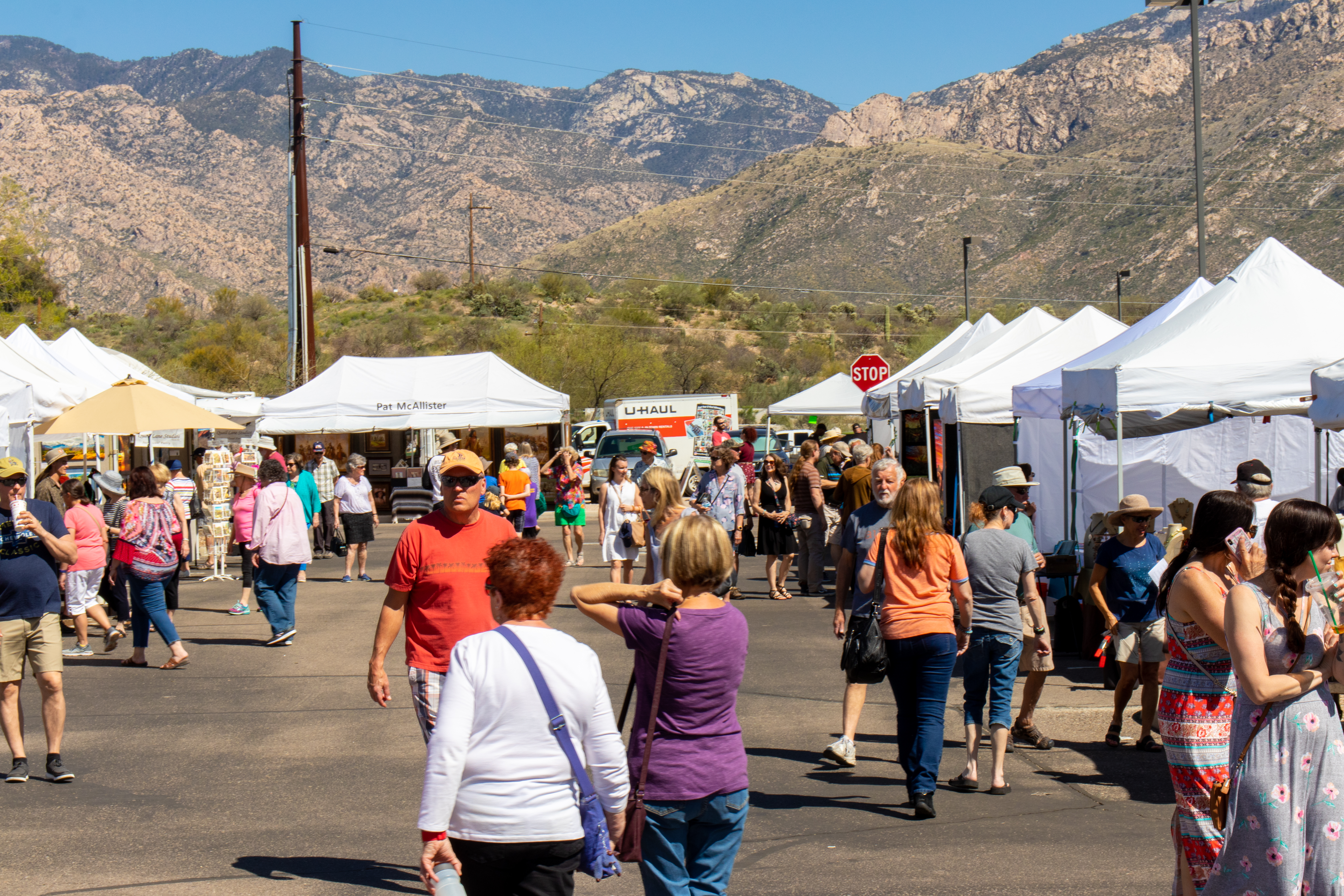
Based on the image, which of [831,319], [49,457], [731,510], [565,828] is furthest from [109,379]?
[831,319]

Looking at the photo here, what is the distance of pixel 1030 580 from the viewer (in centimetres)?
716

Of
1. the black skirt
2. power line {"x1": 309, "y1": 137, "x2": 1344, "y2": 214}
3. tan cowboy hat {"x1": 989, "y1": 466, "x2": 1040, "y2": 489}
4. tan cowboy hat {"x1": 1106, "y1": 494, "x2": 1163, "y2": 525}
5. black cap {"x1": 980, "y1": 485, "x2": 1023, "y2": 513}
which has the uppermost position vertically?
power line {"x1": 309, "y1": 137, "x2": 1344, "y2": 214}

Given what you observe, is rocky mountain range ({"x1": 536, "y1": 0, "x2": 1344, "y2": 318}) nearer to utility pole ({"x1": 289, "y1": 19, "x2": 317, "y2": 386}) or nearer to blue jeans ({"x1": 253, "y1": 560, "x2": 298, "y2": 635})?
utility pole ({"x1": 289, "y1": 19, "x2": 317, "y2": 386})

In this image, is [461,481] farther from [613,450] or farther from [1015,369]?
[613,450]

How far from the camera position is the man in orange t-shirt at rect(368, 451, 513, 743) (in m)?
5.47

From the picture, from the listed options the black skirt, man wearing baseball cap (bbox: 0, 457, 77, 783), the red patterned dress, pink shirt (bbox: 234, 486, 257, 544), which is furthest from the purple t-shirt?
the black skirt

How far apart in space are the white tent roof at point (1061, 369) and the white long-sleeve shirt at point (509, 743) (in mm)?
9469

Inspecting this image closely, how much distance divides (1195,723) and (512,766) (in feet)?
8.80

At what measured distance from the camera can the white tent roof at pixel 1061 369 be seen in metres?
12.5

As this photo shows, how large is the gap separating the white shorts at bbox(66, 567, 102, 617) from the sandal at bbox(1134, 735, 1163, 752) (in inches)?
350

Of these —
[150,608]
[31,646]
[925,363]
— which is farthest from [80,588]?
[925,363]

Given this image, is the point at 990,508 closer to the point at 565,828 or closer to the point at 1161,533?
the point at 1161,533

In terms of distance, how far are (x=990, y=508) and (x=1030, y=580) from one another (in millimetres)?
499

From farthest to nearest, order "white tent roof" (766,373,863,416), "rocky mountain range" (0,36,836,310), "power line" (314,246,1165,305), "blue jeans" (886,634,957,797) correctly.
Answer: "rocky mountain range" (0,36,836,310) → "power line" (314,246,1165,305) → "white tent roof" (766,373,863,416) → "blue jeans" (886,634,957,797)
